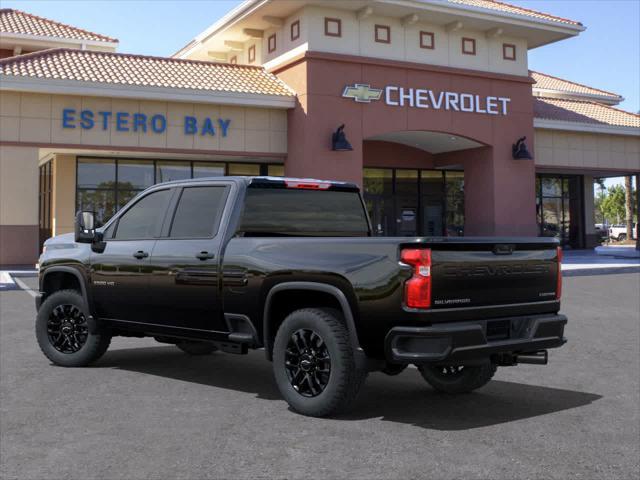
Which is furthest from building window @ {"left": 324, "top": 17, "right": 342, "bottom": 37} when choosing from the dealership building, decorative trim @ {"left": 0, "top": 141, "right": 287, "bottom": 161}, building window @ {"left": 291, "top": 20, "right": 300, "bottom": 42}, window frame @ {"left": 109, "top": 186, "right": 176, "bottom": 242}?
window frame @ {"left": 109, "top": 186, "right": 176, "bottom": 242}

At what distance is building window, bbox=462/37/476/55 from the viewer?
29.7 meters

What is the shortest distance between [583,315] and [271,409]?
8.52m

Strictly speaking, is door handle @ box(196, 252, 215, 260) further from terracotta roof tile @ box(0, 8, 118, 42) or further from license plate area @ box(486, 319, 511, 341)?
terracotta roof tile @ box(0, 8, 118, 42)

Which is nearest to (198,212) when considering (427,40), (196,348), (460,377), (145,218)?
(145,218)

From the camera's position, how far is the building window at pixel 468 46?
29.7 metres

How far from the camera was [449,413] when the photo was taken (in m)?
6.14

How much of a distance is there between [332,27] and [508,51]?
8.51 metres

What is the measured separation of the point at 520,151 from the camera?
30.3 meters

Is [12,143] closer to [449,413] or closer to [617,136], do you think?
[449,413]

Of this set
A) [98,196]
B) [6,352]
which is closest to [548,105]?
[98,196]

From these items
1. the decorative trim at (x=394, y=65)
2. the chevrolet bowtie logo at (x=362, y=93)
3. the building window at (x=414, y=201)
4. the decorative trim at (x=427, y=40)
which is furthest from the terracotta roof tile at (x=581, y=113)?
the chevrolet bowtie logo at (x=362, y=93)

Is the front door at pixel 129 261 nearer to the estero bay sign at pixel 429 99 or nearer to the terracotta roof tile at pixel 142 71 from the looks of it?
the terracotta roof tile at pixel 142 71

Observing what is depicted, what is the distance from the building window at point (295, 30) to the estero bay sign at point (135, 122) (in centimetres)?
407

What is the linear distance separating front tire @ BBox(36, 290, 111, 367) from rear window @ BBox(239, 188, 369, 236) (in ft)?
8.19
